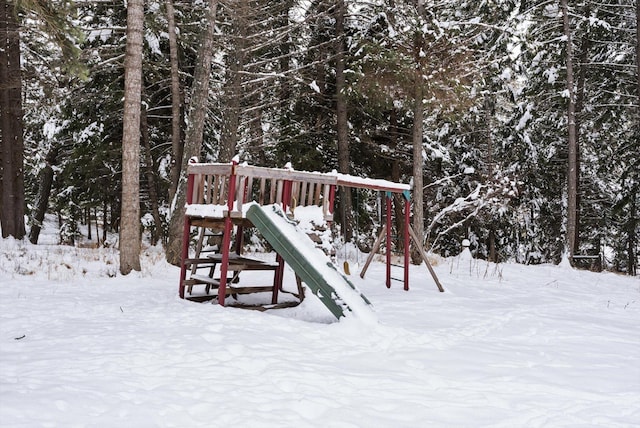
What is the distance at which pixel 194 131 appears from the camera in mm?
11023

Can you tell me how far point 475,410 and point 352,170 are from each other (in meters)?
14.6

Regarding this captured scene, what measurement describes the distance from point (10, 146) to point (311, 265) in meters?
11.4

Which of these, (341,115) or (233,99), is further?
(341,115)

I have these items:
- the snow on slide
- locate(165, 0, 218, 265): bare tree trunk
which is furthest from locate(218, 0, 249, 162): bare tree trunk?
the snow on slide

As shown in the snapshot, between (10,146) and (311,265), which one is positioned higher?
(10,146)

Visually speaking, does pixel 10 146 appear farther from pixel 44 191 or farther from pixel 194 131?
pixel 44 191

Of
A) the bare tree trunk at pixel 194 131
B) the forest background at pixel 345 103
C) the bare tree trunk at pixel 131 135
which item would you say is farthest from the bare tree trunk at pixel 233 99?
the bare tree trunk at pixel 131 135

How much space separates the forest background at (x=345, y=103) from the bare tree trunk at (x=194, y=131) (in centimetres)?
4

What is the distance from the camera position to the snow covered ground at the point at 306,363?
125 inches

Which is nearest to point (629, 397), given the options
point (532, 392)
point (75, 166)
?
point (532, 392)

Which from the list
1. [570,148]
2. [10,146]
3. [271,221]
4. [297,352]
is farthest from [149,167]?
[570,148]

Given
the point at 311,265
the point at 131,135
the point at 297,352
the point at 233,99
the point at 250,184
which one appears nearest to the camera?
the point at 297,352

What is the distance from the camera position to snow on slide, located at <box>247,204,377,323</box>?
A: 5957mm

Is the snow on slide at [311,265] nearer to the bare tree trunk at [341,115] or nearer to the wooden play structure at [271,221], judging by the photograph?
the wooden play structure at [271,221]
